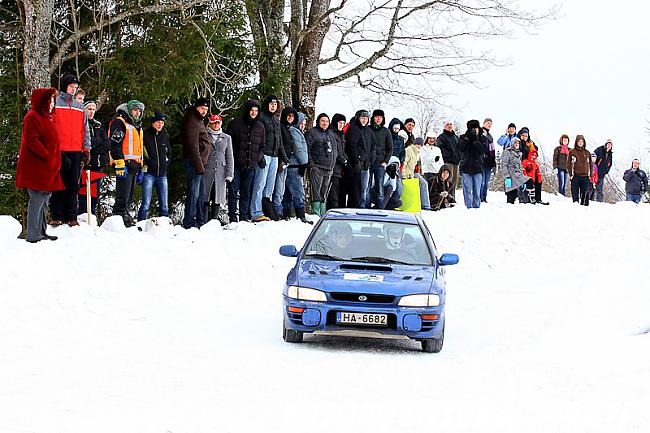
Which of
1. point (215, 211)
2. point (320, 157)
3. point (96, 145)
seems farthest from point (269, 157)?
point (96, 145)

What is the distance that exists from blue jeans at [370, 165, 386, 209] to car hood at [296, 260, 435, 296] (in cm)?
1136

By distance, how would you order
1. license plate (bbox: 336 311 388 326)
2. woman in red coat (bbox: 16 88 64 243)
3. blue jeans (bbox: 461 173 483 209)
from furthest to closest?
blue jeans (bbox: 461 173 483 209) < woman in red coat (bbox: 16 88 64 243) < license plate (bbox: 336 311 388 326)

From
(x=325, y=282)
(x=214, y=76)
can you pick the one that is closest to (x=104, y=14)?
(x=214, y=76)

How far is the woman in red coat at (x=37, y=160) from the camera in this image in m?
12.6

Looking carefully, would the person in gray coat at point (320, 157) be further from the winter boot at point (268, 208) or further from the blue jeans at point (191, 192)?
the blue jeans at point (191, 192)

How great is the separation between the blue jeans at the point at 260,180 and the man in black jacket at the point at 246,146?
11cm

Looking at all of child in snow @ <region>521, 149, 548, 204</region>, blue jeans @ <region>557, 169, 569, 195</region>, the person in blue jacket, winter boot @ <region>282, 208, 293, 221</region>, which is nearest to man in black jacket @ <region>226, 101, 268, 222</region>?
winter boot @ <region>282, 208, 293, 221</region>

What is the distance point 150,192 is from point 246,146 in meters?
2.30

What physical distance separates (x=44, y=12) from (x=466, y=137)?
12.4 metres

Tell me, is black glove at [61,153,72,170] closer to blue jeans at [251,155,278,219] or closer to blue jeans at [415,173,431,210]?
blue jeans at [251,155,278,219]

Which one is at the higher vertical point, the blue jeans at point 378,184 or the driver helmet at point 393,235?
Answer: the blue jeans at point 378,184

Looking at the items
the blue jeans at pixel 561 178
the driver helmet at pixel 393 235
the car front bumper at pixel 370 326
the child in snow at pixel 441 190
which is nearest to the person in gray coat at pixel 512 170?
the child in snow at pixel 441 190

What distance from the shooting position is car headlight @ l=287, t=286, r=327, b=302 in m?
9.76

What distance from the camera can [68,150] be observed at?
45.0 ft
